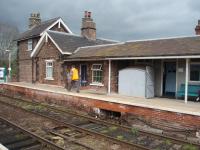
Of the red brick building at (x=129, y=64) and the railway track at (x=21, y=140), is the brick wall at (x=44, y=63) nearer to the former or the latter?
the red brick building at (x=129, y=64)

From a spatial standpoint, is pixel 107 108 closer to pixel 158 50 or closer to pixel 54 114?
pixel 54 114

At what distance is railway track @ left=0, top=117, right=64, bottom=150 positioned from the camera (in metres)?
8.09

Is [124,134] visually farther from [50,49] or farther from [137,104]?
[50,49]

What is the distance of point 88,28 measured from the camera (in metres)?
26.5

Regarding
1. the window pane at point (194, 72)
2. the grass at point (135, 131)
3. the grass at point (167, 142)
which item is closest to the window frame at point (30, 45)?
the window pane at point (194, 72)

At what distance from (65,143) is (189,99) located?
25.9 feet

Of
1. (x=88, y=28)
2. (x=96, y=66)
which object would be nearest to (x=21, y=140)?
(x=96, y=66)

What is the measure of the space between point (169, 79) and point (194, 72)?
1840mm

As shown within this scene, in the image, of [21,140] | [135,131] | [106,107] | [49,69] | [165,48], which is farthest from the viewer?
[49,69]

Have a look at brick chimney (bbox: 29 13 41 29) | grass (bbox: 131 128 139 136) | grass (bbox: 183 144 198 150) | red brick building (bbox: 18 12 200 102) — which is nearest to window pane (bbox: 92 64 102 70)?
red brick building (bbox: 18 12 200 102)

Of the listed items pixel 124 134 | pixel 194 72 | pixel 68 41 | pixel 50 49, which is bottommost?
pixel 124 134

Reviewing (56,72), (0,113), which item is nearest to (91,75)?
(56,72)

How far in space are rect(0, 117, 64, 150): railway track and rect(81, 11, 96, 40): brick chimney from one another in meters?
17.1

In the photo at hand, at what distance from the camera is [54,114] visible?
13648mm
